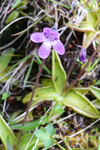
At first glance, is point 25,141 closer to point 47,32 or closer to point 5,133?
point 5,133

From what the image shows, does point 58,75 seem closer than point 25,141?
No

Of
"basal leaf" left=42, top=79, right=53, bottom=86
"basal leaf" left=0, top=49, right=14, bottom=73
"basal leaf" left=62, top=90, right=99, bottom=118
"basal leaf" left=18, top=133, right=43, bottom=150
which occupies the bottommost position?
"basal leaf" left=62, top=90, right=99, bottom=118

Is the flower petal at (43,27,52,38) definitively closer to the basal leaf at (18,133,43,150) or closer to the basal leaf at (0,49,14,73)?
the basal leaf at (0,49,14,73)

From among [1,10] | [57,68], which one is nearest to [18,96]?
[57,68]

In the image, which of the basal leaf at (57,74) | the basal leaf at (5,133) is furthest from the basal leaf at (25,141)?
the basal leaf at (57,74)

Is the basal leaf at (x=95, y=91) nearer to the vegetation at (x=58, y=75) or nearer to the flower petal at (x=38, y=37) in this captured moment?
the vegetation at (x=58, y=75)

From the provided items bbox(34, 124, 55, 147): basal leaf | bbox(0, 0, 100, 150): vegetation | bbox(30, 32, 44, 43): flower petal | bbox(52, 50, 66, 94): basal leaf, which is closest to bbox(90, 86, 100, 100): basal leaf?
bbox(0, 0, 100, 150): vegetation

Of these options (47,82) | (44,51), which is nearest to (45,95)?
(47,82)
